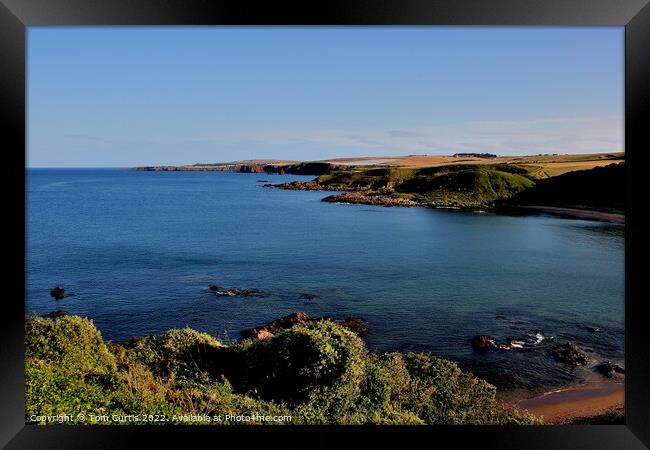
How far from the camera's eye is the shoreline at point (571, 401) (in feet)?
25.3

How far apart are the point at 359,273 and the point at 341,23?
13.6 metres

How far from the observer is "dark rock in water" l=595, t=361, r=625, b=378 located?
9312 mm

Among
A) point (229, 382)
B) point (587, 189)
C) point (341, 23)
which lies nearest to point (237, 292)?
point (229, 382)

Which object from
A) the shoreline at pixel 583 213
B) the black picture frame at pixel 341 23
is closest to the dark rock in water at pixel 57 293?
the black picture frame at pixel 341 23

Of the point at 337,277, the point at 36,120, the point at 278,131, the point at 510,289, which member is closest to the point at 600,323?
the point at 510,289

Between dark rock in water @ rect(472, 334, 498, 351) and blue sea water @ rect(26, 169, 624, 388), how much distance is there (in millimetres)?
228

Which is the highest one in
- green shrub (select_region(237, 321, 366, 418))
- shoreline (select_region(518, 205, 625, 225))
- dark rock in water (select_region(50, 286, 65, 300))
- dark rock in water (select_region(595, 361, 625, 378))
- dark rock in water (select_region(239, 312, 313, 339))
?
shoreline (select_region(518, 205, 625, 225))

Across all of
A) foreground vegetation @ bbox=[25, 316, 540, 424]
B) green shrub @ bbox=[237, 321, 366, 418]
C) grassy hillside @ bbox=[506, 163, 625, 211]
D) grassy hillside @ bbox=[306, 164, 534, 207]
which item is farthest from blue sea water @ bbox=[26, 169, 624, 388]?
green shrub @ bbox=[237, 321, 366, 418]

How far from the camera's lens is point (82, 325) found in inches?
195

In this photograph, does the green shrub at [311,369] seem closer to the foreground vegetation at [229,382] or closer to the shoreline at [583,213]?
the foreground vegetation at [229,382]

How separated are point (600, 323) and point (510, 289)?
12.0ft

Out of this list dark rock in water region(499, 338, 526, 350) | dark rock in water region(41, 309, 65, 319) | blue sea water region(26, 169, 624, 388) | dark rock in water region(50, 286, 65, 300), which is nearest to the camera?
dark rock in water region(499, 338, 526, 350)

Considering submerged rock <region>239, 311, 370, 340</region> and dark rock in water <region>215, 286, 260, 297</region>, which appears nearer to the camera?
submerged rock <region>239, 311, 370, 340</region>

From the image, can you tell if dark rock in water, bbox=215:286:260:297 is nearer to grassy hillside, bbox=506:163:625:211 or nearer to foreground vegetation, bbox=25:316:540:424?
foreground vegetation, bbox=25:316:540:424
